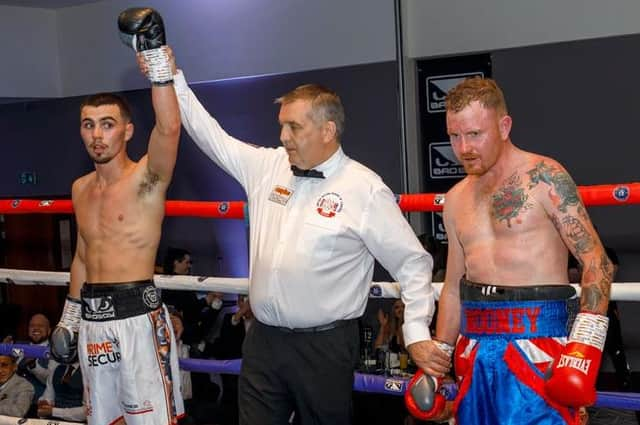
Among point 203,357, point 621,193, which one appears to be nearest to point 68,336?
point 621,193

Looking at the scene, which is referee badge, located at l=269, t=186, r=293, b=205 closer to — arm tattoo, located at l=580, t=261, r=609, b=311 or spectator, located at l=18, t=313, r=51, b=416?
arm tattoo, located at l=580, t=261, r=609, b=311

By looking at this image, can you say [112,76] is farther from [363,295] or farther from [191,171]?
[363,295]

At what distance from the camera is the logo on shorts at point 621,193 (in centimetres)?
291

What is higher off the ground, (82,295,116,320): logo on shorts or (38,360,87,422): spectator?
(82,295,116,320): logo on shorts

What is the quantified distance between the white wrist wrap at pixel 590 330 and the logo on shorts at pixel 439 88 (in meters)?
4.30

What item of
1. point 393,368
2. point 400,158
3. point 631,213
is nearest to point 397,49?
point 400,158

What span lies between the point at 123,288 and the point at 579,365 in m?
1.65

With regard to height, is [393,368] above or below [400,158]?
below

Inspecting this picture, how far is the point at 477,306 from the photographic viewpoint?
2.57 metres

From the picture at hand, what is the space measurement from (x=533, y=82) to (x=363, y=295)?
381 cm

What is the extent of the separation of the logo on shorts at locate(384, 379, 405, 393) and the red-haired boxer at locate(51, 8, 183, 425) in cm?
77

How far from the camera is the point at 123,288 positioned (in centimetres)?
318

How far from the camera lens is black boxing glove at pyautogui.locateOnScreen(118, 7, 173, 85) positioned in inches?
111

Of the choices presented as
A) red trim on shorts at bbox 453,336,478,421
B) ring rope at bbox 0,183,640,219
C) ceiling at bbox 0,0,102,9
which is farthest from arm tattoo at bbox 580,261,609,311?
ceiling at bbox 0,0,102,9
